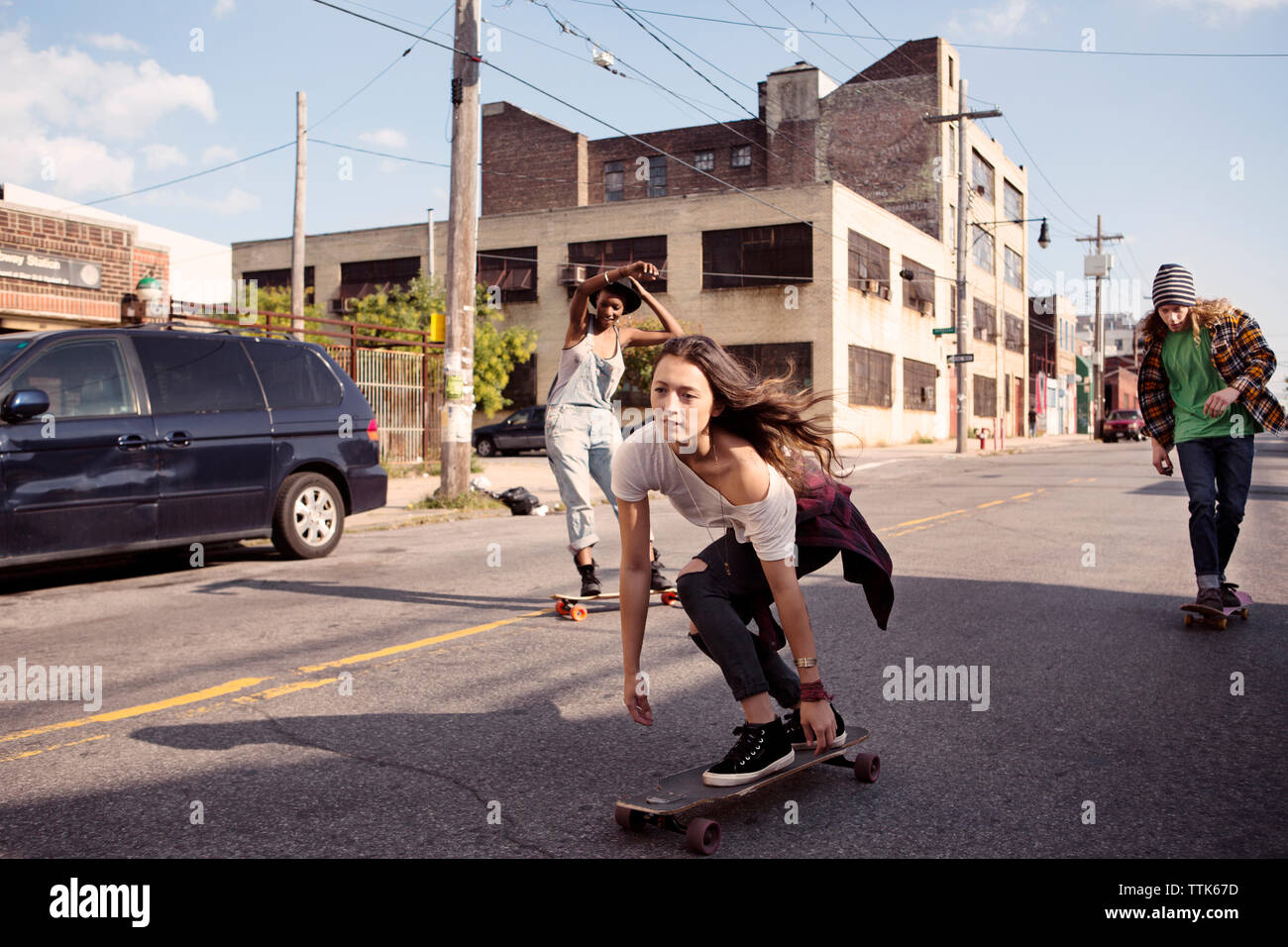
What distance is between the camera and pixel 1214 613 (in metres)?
6.20

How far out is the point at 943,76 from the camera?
153ft

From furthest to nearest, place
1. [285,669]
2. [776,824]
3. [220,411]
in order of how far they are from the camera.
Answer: [220,411] < [285,669] < [776,824]

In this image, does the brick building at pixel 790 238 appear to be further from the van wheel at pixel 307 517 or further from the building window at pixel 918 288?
the van wheel at pixel 307 517

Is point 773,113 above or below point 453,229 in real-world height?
above

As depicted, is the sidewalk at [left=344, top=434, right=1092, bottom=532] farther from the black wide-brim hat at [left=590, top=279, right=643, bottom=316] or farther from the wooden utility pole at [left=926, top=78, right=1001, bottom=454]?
the wooden utility pole at [left=926, top=78, right=1001, bottom=454]

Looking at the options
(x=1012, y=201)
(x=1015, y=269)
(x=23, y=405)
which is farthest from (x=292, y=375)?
(x=1015, y=269)

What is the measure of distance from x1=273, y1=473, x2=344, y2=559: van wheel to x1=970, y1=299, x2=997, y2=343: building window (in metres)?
48.4

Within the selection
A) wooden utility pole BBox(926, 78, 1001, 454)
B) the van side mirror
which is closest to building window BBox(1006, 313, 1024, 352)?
wooden utility pole BBox(926, 78, 1001, 454)

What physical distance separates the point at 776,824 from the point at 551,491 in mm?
15150

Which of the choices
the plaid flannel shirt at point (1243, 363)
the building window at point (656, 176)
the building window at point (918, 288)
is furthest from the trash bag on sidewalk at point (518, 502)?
the building window at point (656, 176)

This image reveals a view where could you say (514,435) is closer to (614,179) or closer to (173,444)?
(614,179)

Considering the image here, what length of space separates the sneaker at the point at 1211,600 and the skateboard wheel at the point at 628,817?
4.49 meters
